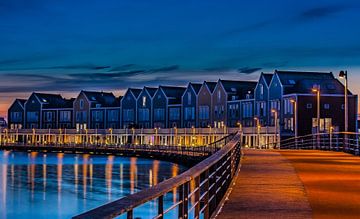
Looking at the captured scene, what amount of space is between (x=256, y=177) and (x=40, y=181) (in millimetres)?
48100

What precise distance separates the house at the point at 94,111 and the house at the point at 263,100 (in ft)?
126

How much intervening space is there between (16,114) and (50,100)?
10256 mm

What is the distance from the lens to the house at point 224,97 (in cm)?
10456

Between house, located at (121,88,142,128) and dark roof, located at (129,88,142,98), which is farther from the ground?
dark roof, located at (129,88,142,98)

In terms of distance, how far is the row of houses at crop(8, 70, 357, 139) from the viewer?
291 feet

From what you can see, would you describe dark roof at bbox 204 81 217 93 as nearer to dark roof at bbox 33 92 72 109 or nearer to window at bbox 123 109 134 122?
window at bbox 123 109 134 122

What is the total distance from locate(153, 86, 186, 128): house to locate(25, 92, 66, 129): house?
32.4 metres

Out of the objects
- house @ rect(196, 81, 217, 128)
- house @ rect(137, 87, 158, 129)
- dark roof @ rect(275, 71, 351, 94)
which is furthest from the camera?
house @ rect(137, 87, 158, 129)

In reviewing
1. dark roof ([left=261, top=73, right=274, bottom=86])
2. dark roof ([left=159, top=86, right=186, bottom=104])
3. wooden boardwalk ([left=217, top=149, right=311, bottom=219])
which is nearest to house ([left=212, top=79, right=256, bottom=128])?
dark roof ([left=261, top=73, right=274, bottom=86])

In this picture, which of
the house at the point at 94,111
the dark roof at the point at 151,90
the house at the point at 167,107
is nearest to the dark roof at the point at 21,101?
the house at the point at 94,111

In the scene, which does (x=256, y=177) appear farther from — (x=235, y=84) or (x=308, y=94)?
(x=235, y=84)

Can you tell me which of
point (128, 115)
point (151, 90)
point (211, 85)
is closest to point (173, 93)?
point (151, 90)

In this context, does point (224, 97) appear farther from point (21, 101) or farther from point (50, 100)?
point (21, 101)

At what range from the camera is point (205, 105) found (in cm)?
11000
